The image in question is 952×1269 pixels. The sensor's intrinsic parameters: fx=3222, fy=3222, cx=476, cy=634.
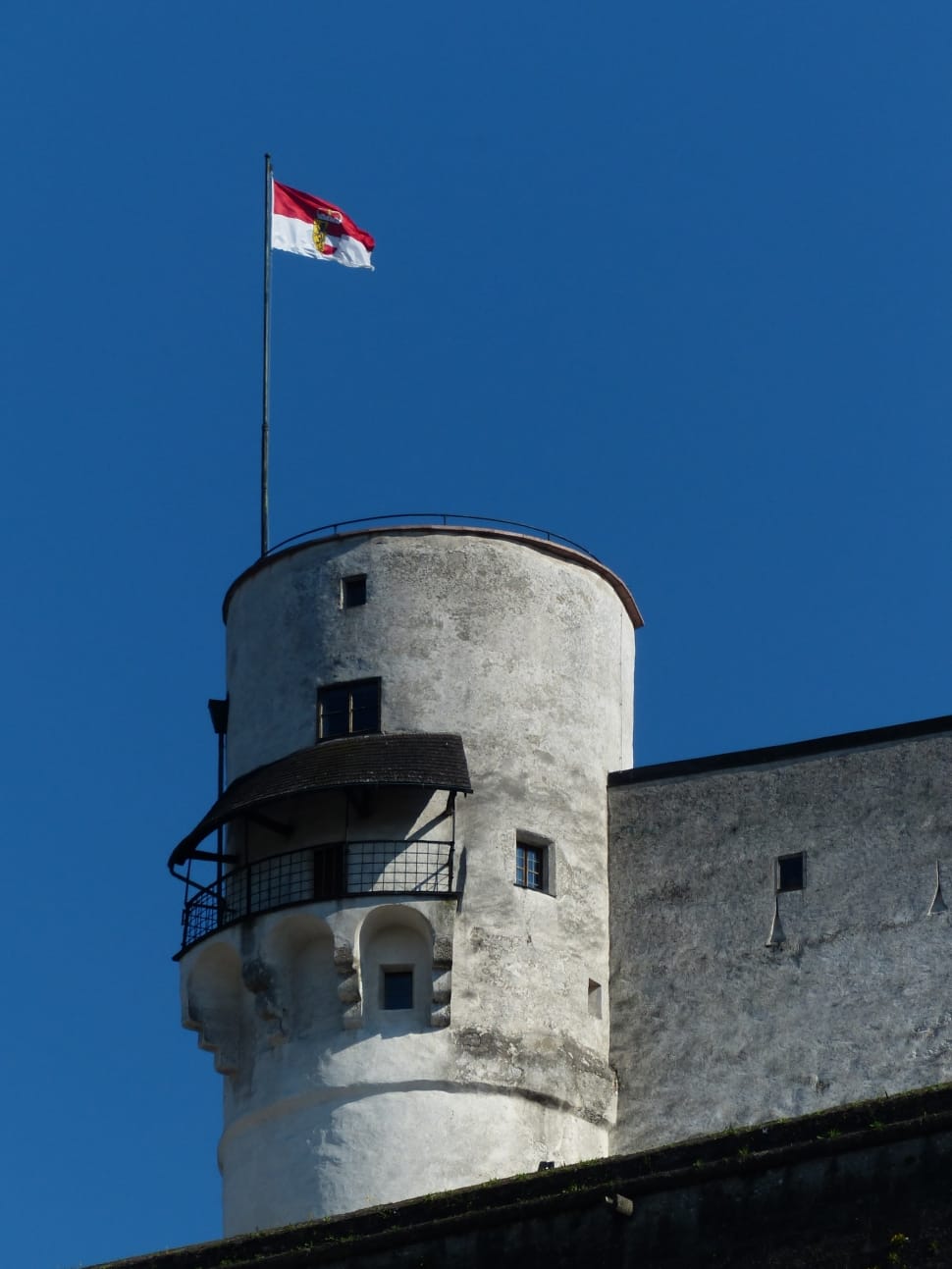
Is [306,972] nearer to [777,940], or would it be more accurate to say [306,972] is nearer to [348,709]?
[348,709]

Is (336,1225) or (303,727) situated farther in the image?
(303,727)

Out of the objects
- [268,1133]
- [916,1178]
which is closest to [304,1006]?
[268,1133]

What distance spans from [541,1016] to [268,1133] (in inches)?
179

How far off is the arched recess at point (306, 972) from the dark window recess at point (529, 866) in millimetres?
3151

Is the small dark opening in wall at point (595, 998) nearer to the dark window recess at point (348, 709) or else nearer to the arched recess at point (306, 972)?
the arched recess at point (306, 972)

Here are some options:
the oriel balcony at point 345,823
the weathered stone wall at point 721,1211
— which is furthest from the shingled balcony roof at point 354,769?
the weathered stone wall at point 721,1211

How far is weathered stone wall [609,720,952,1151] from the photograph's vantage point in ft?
160

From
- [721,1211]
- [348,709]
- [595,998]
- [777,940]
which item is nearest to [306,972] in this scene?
[348,709]

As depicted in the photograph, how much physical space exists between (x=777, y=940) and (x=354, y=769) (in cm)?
708

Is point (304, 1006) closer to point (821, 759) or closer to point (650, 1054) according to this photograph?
point (650, 1054)

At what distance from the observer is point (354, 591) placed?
52.2m

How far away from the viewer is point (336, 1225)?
4028 cm

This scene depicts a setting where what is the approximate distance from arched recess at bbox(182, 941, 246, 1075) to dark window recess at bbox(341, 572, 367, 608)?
5886 mm

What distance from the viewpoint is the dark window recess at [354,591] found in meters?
52.1
